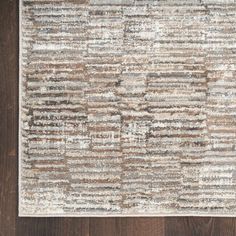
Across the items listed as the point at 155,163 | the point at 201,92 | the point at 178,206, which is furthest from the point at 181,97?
the point at 178,206

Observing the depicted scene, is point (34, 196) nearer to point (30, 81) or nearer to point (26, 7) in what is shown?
point (30, 81)

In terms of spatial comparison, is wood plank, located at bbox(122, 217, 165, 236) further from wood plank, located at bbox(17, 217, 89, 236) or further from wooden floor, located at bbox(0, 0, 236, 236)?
wood plank, located at bbox(17, 217, 89, 236)

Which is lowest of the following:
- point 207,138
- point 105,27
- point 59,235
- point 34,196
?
Answer: point 59,235

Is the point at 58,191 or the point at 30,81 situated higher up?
the point at 30,81

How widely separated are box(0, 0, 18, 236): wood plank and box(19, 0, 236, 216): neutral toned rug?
0.03 m

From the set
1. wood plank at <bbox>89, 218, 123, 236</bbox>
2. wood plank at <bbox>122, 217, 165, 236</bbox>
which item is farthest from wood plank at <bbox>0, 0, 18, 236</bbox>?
wood plank at <bbox>122, 217, 165, 236</bbox>

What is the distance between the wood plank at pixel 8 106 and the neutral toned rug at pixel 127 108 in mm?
25

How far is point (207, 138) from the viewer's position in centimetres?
130

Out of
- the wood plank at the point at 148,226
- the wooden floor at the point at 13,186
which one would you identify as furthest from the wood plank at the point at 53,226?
the wood plank at the point at 148,226

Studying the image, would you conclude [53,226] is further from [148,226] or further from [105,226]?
[148,226]

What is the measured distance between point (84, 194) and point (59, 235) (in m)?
0.13

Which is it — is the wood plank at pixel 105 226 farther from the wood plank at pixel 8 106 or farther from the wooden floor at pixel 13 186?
the wood plank at pixel 8 106

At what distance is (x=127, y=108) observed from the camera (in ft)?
4.29

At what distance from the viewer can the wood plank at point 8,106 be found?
132 cm
